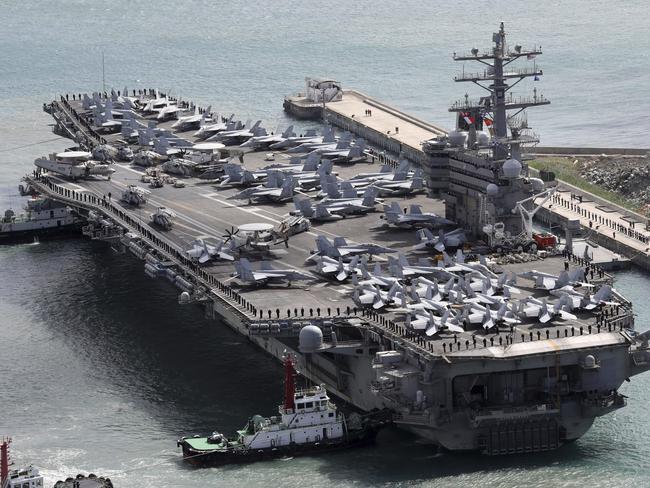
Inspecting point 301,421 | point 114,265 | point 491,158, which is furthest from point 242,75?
point 301,421

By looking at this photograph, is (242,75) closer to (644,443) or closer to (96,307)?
(96,307)

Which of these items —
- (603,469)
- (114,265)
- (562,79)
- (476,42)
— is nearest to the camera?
(603,469)

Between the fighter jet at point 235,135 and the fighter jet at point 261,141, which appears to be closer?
the fighter jet at point 261,141

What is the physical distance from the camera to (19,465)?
206 ft

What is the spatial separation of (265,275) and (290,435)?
1417 centimetres

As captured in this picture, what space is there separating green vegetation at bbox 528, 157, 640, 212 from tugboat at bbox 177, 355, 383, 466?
1752 inches

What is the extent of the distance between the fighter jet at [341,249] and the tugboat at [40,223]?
27.6 m

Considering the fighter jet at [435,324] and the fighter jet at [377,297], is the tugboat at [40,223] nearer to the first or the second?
the fighter jet at [377,297]

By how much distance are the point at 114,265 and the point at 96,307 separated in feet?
29.3

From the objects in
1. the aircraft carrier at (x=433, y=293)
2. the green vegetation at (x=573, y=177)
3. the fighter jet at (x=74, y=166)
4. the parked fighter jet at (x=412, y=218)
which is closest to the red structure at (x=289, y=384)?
the aircraft carrier at (x=433, y=293)

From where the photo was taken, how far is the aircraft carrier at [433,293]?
63375 millimetres

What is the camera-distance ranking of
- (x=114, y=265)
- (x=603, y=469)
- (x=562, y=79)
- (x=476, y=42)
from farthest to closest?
(x=476, y=42), (x=562, y=79), (x=114, y=265), (x=603, y=469)

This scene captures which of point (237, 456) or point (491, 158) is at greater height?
point (491, 158)

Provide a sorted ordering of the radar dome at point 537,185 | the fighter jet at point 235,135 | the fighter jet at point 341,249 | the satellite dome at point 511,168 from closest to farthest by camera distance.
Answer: the fighter jet at point 341,249 → the satellite dome at point 511,168 → the radar dome at point 537,185 → the fighter jet at point 235,135
